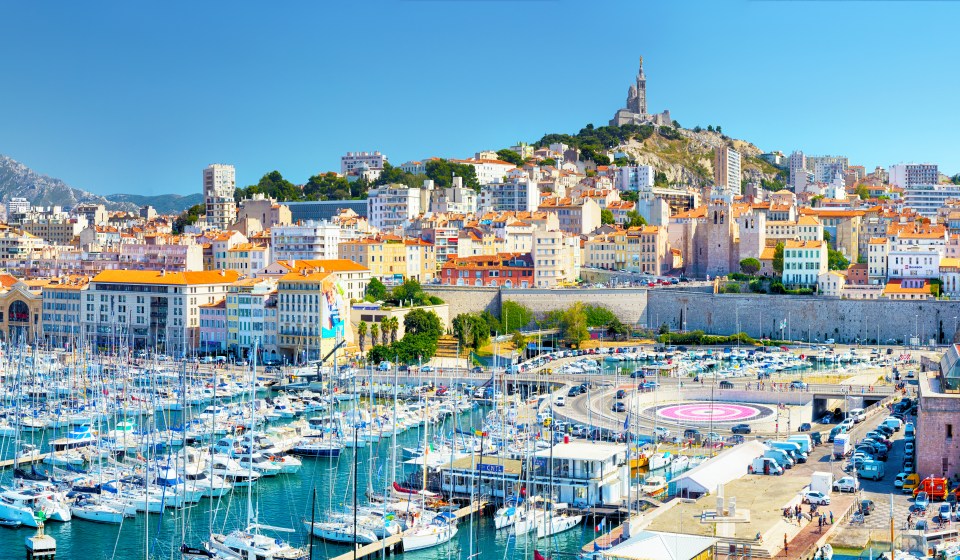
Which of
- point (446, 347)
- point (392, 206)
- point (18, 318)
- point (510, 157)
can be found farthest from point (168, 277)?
point (510, 157)

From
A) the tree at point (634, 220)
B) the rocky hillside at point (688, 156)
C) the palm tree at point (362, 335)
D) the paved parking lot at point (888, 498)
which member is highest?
the rocky hillside at point (688, 156)

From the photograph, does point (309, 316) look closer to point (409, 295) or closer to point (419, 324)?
point (419, 324)

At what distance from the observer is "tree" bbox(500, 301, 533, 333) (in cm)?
5644

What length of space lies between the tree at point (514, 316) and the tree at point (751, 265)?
11.9 meters

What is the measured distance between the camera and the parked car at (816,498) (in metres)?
23.1

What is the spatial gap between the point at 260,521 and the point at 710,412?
14.9 m

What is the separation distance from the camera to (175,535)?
79.3 feet

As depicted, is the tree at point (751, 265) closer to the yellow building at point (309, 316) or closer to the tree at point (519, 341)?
the tree at point (519, 341)

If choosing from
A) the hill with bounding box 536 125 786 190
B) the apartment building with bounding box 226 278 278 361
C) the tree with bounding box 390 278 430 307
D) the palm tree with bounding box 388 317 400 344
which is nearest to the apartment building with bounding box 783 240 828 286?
the tree with bounding box 390 278 430 307

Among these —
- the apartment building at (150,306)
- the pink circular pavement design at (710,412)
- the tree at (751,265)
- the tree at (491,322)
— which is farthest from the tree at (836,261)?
the apartment building at (150,306)

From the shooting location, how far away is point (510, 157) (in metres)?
101

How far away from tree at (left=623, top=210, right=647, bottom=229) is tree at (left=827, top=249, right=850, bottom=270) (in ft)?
40.8

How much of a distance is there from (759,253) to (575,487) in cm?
3934

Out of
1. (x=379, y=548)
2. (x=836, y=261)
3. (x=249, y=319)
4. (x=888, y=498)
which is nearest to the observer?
(x=379, y=548)
